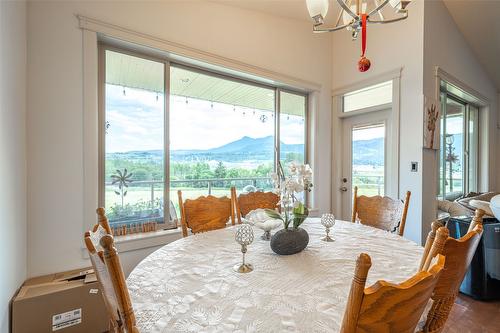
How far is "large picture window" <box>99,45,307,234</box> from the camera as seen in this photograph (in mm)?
2238

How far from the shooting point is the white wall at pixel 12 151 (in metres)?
1.37

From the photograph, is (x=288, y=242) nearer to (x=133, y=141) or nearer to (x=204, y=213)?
(x=204, y=213)

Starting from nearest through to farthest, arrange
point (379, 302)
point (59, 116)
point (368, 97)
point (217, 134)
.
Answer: point (379, 302), point (59, 116), point (217, 134), point (368, 97)

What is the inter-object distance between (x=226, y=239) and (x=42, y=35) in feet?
6.57

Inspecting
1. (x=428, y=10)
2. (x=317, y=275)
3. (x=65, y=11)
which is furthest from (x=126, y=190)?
(x=428, y=10)

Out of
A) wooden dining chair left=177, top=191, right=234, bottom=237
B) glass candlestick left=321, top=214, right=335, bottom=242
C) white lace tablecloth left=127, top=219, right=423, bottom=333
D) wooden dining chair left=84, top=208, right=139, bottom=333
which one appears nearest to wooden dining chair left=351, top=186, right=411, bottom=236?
white lace tablecloth left=127, top=219, right=423, bottom=333

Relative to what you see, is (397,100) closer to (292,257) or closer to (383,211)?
(383,211)

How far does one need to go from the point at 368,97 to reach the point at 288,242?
2.70 m

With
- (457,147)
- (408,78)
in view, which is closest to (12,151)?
(408,78)

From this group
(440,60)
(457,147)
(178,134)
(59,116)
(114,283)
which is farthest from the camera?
(457,147)

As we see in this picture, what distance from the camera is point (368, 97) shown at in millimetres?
3186

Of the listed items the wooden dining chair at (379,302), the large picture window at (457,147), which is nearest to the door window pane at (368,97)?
the large picture window at (457,147)

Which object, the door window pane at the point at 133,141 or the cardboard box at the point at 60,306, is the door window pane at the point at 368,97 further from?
the cardboard box at the point at 60,306

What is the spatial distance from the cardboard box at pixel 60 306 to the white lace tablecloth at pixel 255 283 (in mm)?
823
